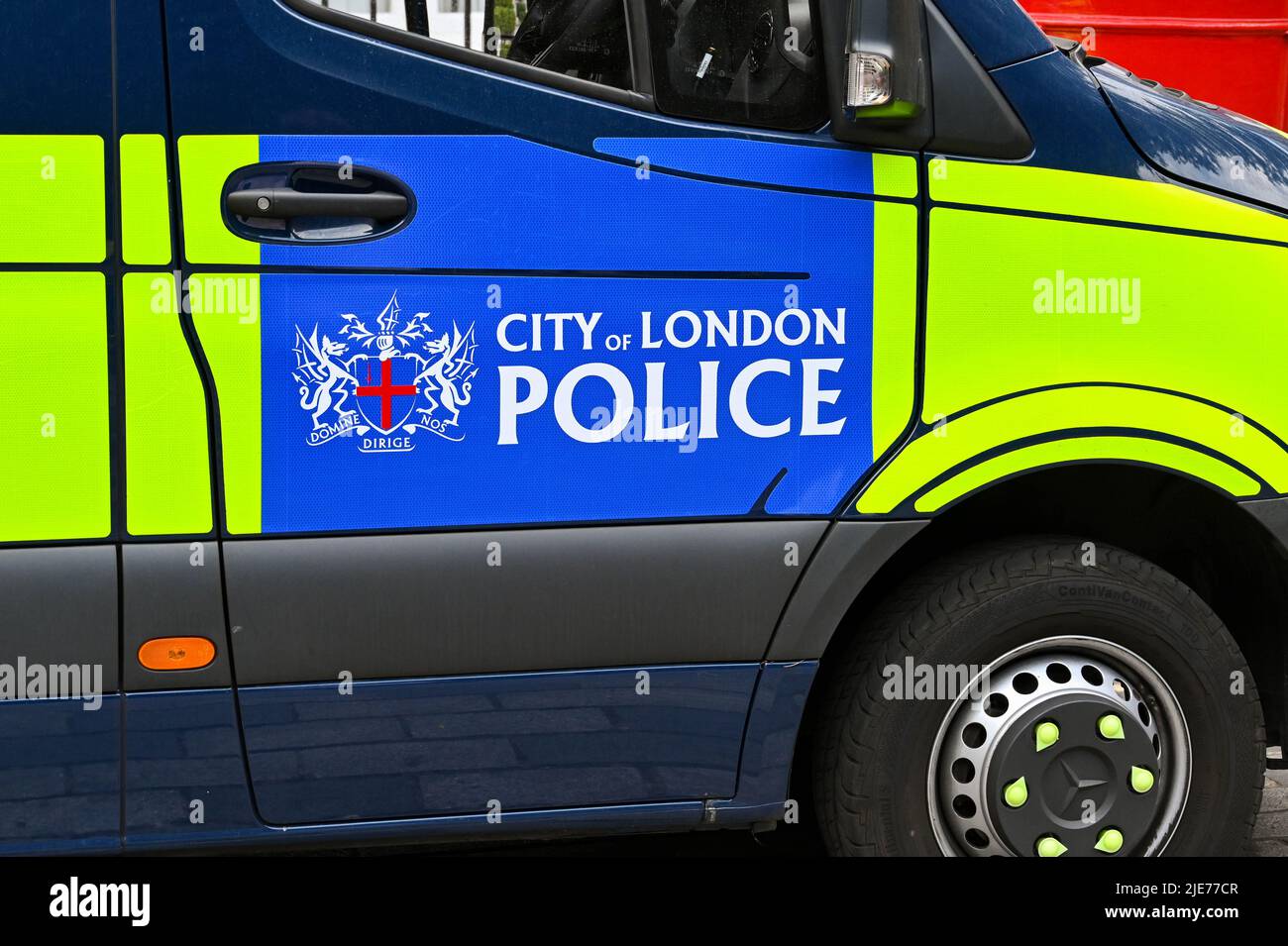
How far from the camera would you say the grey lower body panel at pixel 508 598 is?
2.52 meters

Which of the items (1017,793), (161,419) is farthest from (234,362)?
(1017,793)

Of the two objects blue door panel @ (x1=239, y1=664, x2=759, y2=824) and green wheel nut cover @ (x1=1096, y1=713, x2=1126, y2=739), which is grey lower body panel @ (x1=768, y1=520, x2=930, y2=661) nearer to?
blue door panel @ (x1=239, y1=664, x2=759, y2=824)

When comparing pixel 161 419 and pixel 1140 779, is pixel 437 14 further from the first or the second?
pixel 1140 779

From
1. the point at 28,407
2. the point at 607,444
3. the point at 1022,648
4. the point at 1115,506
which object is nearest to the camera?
the point at 28,407

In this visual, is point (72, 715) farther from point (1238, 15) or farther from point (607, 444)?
point (1238, 15)

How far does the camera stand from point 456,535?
2.55 m

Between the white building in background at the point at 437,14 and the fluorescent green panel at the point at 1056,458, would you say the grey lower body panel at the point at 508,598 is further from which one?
the white building in background at the point at 437,14

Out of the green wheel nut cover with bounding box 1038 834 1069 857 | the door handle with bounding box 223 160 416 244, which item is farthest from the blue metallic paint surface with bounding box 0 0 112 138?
the green wheel nut cover with bounding box 1038 834 1069 857

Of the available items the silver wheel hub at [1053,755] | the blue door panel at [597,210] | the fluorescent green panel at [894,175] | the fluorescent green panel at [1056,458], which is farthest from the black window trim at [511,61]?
the silver wheel hub at [1053,755]

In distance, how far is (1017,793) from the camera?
283 cm

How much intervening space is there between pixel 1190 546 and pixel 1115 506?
0.77 ft

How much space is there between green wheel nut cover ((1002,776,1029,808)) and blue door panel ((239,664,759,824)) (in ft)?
1.73

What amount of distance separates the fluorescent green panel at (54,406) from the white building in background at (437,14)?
62 centimetres
